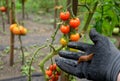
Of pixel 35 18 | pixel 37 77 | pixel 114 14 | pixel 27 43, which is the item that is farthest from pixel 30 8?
pixel 114 14

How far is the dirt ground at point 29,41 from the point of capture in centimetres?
377

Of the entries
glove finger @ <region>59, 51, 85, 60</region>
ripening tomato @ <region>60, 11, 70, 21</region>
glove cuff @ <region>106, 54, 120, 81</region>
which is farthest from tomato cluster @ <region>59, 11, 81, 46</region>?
glove cuff @ <region>106, 54, 120, 81</region>

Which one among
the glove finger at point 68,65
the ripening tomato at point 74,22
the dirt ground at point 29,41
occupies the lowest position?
the dirt ground at point 29,41

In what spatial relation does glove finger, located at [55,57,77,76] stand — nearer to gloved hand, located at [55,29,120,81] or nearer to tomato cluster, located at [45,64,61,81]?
gloved hand, located at [55,29,120,81]

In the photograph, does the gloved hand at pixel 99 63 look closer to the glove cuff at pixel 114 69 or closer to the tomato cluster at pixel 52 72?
the glove cuff at pixel 114 69

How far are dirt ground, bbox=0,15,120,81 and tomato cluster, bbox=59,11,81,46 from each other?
5.26 feet

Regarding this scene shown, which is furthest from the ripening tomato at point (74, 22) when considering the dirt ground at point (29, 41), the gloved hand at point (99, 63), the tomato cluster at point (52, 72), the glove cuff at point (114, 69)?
the dirt ground at point (29, 41)

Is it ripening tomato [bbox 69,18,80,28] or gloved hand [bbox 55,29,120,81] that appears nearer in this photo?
gloved hand [bbox 55,29,120,81]

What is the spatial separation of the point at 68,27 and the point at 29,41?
10.8 feet

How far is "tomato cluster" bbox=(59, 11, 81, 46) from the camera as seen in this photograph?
1.98 meters

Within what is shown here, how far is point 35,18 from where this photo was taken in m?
7.35

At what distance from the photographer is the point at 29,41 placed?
5242mm

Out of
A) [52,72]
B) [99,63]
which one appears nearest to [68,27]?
[99,63]

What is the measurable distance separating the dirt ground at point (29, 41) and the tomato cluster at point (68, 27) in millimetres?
1604
